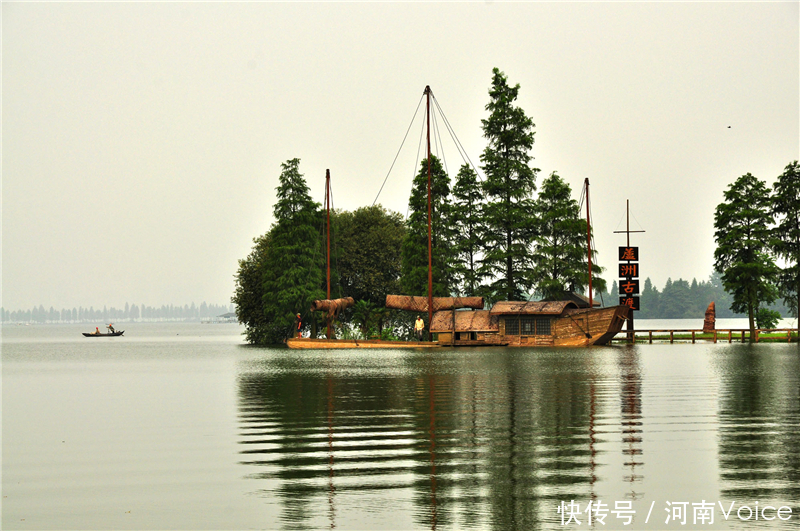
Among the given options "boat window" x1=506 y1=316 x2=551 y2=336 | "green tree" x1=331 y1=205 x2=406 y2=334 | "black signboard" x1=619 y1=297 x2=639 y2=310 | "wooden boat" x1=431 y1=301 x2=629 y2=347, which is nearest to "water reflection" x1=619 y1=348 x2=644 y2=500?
"wooden boat" x1=431 y1=301 x2=629 y2=347

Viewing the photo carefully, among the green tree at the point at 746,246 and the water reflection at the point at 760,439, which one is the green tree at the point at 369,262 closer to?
the green tree at the point at 746,246

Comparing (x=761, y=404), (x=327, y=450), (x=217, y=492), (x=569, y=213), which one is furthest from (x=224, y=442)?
(x=569, y=213)

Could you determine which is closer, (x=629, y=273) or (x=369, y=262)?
(x=629, y=273)

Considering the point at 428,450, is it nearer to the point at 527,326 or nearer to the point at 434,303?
the point at 527,326

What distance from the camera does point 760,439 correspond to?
539 inches

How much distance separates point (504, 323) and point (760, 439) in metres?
50.0

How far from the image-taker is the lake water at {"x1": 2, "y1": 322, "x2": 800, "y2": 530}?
29.1 ft

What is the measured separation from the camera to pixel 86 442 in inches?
602

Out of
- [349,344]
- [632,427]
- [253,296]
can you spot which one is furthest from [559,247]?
[632,427]

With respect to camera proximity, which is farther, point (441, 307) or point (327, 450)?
point (441, 307)

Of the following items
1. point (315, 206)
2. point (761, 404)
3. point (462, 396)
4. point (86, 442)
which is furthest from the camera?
point (315, 206)

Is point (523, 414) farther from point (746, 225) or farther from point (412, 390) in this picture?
point (746, 225)

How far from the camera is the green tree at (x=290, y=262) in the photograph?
249 feet

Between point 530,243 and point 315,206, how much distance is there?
906 inches
